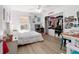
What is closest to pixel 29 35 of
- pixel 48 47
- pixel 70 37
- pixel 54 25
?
pixel 48 47

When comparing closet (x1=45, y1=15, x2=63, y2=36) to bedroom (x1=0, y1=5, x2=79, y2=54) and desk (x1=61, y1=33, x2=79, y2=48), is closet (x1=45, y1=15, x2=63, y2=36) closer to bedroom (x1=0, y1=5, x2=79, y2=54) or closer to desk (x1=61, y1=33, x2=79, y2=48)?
bedroom (x1=0, y1=5, x2=79, y2=54)

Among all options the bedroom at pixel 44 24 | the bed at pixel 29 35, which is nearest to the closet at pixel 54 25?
the bedroom at pixel 44 24

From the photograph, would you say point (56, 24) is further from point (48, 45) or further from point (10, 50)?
point (10, 50)

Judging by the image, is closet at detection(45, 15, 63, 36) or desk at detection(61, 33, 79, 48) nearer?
desk at detection(61, 33, 79, 48)

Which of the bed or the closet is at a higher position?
the closet

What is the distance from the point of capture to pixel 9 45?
1.98 meters

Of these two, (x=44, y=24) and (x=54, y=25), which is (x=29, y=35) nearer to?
(x=44, y=24)

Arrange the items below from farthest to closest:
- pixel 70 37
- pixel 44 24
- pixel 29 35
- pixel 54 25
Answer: pixel 29 35 < pixel 44 24 < pixel 54 25 < pixel 70 37

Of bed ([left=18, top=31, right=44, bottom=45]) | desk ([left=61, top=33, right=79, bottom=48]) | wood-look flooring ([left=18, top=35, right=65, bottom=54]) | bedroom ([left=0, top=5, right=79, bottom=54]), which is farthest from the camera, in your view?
bed ([left=18, top=31, right=44, bottom=45])

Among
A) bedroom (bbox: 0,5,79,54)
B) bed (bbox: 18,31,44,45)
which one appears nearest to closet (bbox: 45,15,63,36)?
bedroom (bbox: 0,5,79,54)

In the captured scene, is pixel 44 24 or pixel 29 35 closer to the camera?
pixel 44 24

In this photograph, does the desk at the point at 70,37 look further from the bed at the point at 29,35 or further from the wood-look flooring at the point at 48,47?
the bed at the point at 29,35

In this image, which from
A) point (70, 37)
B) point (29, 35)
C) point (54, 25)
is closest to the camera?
point (70, 37)
